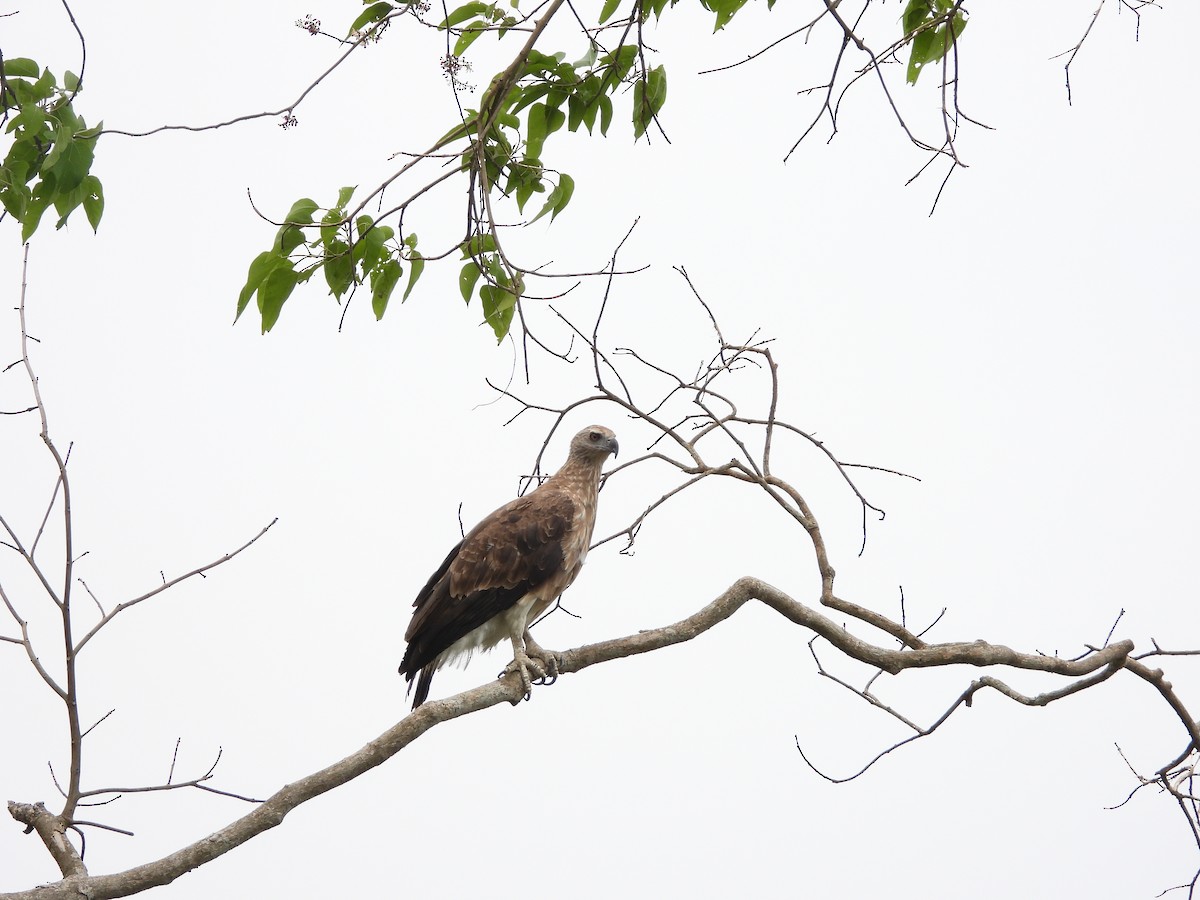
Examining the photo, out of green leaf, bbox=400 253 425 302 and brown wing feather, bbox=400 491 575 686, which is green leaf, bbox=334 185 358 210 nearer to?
green leaf, bbox=400 253 425 302

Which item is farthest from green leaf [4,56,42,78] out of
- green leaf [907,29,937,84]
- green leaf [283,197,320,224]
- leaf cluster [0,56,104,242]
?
green leaf [907,29,937,84]

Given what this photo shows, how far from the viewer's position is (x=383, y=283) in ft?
10.3

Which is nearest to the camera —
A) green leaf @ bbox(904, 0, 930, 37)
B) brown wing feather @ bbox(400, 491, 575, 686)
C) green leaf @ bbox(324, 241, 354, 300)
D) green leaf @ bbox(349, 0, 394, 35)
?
green leaf @ bbox(349, 0, 394, 35)

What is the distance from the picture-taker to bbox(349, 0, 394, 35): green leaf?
2.85 m

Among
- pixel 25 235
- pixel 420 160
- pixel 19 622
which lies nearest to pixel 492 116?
pixel 420 160

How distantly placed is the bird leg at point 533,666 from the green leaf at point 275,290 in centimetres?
197

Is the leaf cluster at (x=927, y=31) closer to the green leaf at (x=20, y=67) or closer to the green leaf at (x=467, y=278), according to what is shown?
the green leaf at (x=467, y=278)

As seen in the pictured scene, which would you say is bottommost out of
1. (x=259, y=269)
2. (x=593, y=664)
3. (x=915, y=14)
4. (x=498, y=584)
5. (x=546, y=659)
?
(x=593, y=664)

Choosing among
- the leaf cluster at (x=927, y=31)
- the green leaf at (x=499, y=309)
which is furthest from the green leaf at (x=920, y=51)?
the green leaf at (x=499, y=309)

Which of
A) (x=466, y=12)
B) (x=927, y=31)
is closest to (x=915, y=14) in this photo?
(x=927, y=31)

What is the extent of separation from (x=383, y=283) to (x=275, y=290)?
330 millimetres

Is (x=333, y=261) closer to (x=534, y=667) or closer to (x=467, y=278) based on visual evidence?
(x=467, y=278)

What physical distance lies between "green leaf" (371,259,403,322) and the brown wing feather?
1.97 meters

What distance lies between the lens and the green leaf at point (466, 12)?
9.67 ft
